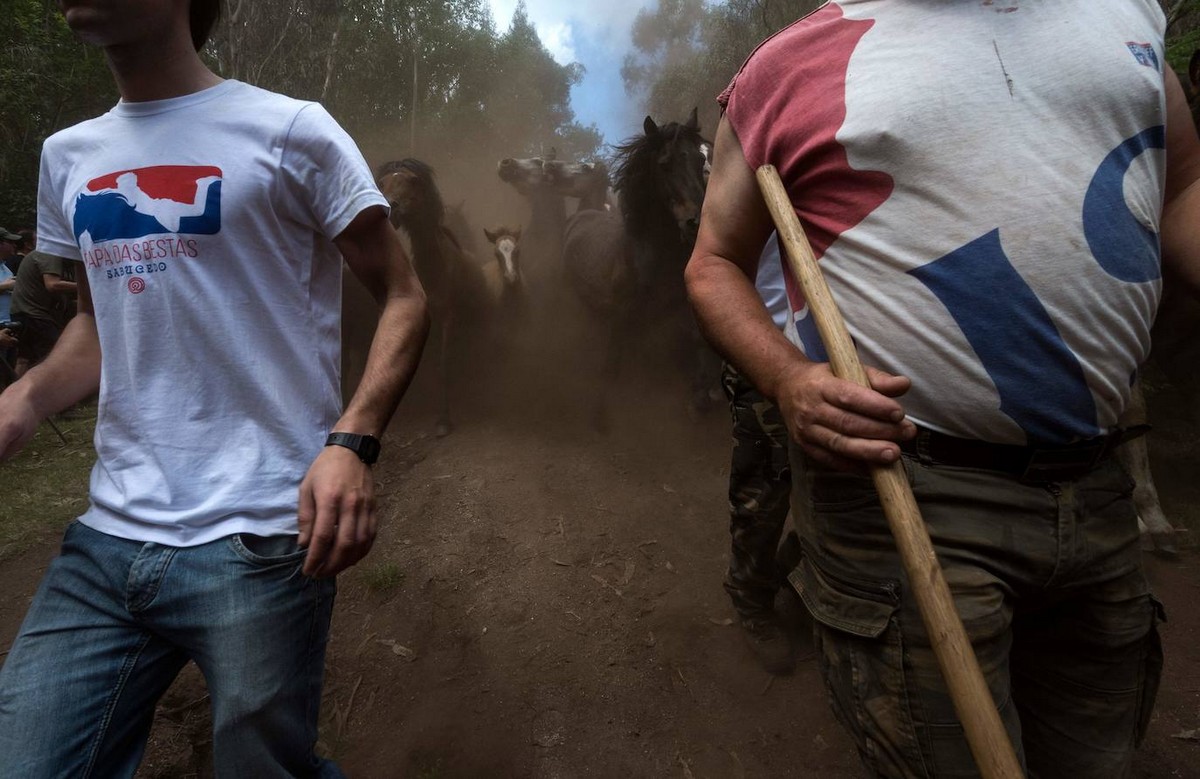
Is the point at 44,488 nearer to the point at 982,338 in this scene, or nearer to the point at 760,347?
the point at 760,347

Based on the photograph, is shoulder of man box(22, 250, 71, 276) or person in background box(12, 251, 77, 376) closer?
shoulder of man box(22, 250, 71, 276)

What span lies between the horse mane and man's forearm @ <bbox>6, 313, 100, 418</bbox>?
212 inches

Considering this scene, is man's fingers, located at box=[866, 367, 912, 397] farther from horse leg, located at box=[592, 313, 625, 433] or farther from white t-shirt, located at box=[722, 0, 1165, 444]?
horse leg, located at box=[592, 313, 625, 433]

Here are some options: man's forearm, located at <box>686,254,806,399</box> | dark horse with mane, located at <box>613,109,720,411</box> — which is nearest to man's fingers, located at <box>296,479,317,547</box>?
man's forearm, located at <box>686,254,806,399</box>

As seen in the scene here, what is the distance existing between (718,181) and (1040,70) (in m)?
0.65

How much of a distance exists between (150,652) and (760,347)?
1.53 metres

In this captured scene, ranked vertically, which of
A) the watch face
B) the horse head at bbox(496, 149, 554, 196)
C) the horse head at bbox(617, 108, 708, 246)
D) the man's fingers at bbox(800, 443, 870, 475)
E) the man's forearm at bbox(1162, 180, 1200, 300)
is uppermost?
the man's forearm at bbox(1162, 180, 1200, 300)

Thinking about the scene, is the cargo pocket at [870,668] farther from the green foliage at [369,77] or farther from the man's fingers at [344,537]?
the green foliage at [369,77]

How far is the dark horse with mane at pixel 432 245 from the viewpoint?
7234 mm

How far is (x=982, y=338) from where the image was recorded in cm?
122

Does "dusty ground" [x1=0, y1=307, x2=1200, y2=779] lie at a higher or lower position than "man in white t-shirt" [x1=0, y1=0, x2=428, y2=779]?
lower

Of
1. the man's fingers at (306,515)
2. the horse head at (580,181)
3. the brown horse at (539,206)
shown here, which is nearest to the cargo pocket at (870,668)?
the man's fingers at (306,515)

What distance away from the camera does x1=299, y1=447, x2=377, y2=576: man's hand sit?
1354 mm

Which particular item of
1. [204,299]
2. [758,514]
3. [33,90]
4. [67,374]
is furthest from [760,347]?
[33,90]
